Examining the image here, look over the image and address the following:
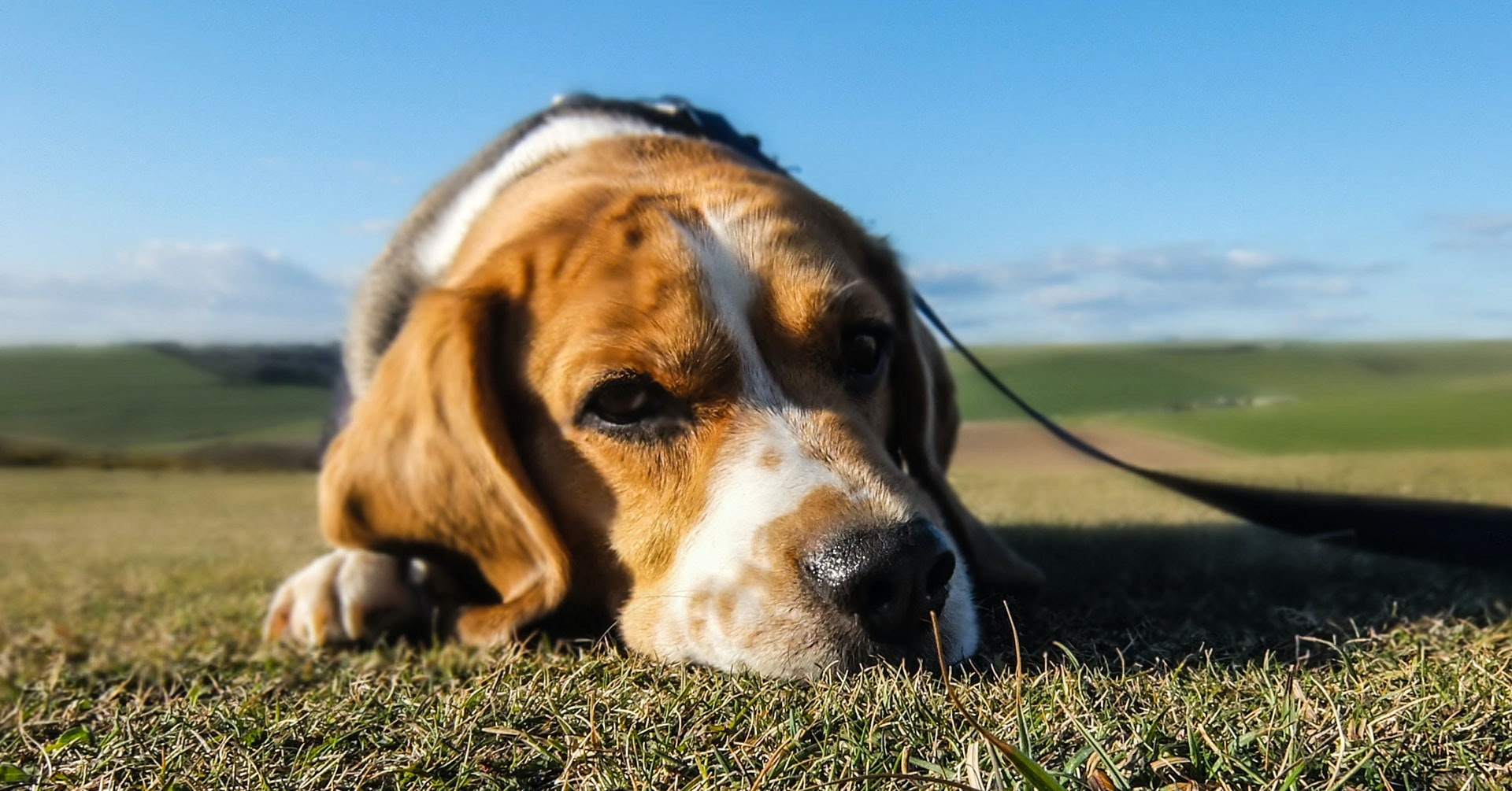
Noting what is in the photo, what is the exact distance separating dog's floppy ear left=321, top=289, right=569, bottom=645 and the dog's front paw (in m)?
0.15

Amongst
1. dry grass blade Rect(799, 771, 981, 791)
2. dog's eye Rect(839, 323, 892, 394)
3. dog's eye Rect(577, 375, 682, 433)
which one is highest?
dog's eye Rect(839, 323, 892, 394)

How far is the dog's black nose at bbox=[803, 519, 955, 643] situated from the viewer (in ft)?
6.79

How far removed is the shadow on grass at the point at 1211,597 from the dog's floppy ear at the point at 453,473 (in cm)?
117

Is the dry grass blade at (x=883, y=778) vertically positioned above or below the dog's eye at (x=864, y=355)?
below

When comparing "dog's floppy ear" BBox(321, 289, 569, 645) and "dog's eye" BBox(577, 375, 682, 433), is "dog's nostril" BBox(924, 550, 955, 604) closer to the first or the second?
"dog's eye" BBox(577, 375, 682, 433)

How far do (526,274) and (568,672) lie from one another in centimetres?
124

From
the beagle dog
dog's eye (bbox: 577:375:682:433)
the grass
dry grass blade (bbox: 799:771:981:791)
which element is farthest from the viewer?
dog's eye (bbox: 577:375:682:433)

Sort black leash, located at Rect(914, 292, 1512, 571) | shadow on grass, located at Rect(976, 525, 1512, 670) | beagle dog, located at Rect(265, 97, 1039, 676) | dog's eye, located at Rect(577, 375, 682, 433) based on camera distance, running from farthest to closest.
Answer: black leash, located at Rect(914, 292, 1512, 571), dog's eye, located at Rect(577, 375, 682, 433), shadow on grass, located at Rect(976, 525, 1512, 670), beagle dog, located at Rect(265, 97, 1039, 676)

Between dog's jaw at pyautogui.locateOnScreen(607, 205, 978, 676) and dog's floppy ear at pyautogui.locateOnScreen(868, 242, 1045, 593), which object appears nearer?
dog's jaw at pyautogui.locateOnScreen(607, 205, 978, 676)

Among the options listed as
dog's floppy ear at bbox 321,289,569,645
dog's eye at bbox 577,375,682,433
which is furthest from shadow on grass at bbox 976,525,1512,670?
dog's floppy ear at bbox 321,289,569,645

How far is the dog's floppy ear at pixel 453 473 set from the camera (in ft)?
8.84

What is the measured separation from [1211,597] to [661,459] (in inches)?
66.4

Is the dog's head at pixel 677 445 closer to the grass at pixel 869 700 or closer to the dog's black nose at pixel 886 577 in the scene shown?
the dog's black nose at pixel 886 577

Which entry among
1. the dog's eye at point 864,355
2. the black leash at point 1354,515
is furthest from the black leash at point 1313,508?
the dog's eye at point 864,355
